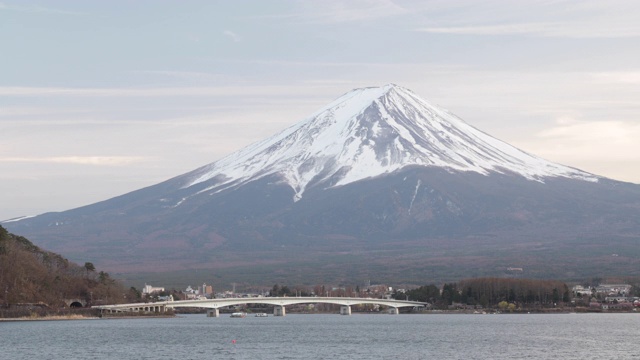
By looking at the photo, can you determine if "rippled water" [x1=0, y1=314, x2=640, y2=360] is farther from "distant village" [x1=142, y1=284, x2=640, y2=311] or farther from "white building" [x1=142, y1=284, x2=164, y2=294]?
"white building" [x1=142, y1=284, x2=164, y2=294]

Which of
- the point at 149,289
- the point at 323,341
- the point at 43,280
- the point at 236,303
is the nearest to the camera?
the point at 323,341

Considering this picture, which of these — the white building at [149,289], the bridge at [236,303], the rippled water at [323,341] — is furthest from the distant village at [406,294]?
the rippled water at [323,341]

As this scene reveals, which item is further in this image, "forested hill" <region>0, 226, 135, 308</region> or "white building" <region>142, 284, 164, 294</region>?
"white building" <region>142, 284, 164, 294</region>

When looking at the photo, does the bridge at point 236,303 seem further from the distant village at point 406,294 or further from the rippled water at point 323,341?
the rippled water at point 323,341

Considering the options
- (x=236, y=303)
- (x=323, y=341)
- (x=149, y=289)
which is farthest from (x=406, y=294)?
(x=323, y=341)

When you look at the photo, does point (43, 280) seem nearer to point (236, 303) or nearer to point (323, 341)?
point (236, 303)

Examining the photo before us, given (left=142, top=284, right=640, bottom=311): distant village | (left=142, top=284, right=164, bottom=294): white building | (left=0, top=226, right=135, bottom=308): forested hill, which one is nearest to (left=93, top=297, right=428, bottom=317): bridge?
(left=0, top=226, right=135, bottom=308): forested hill

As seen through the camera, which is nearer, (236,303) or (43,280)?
(43,280)
